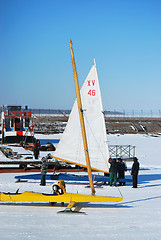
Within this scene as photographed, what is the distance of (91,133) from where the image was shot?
13.0 metres

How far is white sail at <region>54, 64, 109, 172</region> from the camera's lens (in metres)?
12.8

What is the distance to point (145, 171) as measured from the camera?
1773 centimetres

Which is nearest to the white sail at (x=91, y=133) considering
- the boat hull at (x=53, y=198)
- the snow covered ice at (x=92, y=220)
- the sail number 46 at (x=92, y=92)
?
the sail number 46 at (x=92, y=92)

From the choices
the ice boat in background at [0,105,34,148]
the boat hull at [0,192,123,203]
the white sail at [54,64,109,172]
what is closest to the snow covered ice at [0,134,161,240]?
the boat hull at [0,192,123,203]

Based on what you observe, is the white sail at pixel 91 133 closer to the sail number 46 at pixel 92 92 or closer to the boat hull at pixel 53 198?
the sail number 46 at pixel 92 92

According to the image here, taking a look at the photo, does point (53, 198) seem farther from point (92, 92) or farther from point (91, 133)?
point (92, 92)

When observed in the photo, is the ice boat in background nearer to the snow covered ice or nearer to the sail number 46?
the sail number 46

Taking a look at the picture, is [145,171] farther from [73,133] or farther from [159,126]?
[159,126]

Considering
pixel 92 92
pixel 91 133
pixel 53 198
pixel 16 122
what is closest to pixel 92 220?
pixel 53 198

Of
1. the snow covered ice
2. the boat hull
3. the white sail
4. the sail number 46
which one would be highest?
the sail number 46

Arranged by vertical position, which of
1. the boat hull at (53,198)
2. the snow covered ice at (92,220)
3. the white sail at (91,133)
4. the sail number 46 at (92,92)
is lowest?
the snow covered ice at (92,220)

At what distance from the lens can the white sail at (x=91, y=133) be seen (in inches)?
505

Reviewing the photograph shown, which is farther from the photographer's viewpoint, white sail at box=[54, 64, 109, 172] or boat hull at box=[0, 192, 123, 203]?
white sail at box=[54, 64, 109, 172]

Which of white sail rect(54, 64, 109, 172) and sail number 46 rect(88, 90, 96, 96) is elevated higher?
sail number 46 rect(88, 90, 96, 96)
